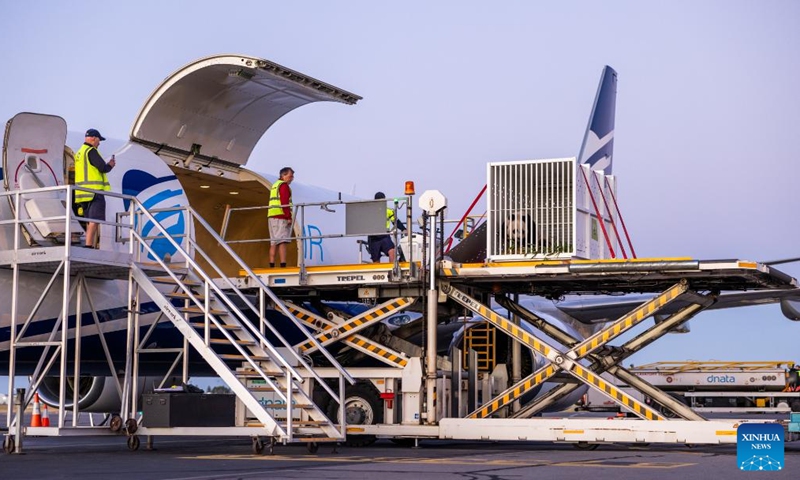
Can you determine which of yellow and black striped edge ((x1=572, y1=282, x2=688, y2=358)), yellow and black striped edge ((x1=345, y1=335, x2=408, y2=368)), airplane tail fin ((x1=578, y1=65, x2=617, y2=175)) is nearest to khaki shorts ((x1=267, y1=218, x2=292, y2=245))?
yellow and black striped edge ((x1=345, y1=335, x2=408, y2=368))

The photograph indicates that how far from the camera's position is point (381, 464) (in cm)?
1241

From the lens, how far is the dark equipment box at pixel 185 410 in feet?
48.3

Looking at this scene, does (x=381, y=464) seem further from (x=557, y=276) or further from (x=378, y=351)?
(x=557, y=276)

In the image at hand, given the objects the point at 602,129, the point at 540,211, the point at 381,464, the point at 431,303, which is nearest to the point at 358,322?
the point at 431,303

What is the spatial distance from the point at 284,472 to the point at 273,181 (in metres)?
9.50

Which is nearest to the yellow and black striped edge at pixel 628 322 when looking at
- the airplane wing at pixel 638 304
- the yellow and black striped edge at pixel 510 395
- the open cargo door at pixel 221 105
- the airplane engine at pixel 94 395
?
the yellow and black striped edge at pixel 510 395

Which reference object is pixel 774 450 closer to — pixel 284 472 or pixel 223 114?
pixel 284 472

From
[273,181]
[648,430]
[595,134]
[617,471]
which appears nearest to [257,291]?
[273,181]

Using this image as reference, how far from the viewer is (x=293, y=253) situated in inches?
812

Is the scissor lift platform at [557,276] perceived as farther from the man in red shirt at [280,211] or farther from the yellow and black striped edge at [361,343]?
the man in red shirt at [280,211]

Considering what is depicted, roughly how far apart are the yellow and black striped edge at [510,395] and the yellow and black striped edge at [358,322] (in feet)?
6.12

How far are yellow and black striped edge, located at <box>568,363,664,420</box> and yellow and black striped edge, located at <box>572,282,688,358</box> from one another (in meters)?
0.27

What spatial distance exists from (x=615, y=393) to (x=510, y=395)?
1.62 meters

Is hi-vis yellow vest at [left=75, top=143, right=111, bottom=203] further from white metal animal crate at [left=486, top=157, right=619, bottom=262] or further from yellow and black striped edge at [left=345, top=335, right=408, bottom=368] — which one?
white metal animal crate at [left=486, top=157, right=619, bottom=262]
